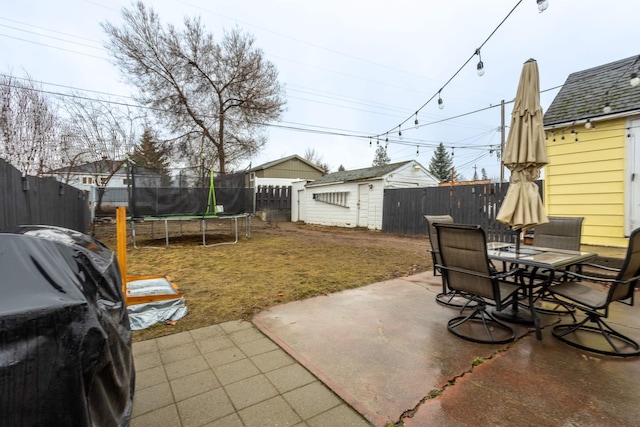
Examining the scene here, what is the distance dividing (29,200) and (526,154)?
616cm

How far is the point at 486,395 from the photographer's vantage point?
6.00ft

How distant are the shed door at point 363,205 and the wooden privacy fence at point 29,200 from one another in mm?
9489

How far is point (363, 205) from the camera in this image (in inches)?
487

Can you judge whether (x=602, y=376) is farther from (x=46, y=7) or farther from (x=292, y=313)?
(x=46, y=7)

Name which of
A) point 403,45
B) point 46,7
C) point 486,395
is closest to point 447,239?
point 486,395

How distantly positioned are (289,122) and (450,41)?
9933 mm

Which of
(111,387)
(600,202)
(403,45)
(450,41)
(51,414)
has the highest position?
(403,45)

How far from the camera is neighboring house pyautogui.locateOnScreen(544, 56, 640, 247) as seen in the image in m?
4.92

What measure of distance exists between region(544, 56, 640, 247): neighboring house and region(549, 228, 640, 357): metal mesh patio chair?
3.50 metres

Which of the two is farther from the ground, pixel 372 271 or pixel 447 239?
pixel 447 239

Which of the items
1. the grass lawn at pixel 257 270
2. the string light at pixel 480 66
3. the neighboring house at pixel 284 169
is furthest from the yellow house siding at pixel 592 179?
the neighboring house at pixel 284 169

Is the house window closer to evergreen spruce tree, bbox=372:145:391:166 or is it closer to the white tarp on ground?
the white tarp on ground

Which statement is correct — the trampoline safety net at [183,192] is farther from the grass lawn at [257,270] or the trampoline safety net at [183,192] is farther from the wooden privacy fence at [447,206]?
the wooden privacy fence at [447,206]

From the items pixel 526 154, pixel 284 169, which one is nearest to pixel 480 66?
pixel 526 154
